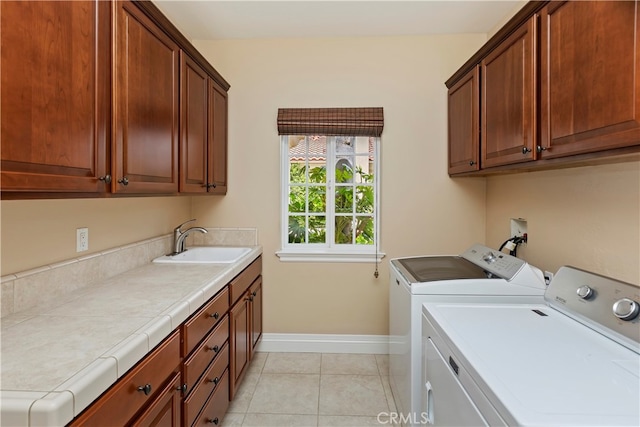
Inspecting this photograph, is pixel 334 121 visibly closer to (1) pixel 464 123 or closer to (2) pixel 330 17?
(2) pixel 330 17

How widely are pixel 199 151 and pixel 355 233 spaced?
4.83 feet

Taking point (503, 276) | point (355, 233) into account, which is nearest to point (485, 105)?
point (503, 276)

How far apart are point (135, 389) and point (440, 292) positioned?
1.37m

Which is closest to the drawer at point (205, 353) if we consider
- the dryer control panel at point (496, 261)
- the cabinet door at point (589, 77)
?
the dryer control panel at point (496, 261)

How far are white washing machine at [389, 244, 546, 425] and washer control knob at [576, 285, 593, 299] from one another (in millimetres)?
333

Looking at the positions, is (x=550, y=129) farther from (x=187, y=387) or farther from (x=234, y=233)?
(x=234, y=233)

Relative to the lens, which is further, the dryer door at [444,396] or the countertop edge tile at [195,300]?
the countertop edge tile at [195,300]

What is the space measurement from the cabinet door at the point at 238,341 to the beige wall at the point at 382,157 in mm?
563

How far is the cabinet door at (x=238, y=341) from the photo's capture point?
6.32 ft

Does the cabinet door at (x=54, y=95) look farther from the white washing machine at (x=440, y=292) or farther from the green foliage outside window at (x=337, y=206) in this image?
the green foliage outside window at (x=337, y=206)

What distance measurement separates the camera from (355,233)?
113 inches

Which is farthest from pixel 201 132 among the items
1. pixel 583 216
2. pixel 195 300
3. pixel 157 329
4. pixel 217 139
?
pixel 583 216

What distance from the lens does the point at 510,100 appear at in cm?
167
